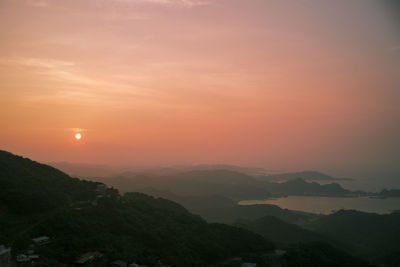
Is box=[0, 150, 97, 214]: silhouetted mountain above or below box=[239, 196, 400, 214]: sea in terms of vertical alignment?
above

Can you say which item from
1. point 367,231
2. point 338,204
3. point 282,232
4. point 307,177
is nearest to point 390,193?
point 338,204

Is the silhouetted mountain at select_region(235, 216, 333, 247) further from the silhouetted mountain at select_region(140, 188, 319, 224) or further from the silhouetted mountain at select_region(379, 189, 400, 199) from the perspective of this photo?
the silhouetted mountain at select_region(379, 189, 400, 199)

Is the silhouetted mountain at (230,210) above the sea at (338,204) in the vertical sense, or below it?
above

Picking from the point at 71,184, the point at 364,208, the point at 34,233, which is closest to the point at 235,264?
the point at 34,233

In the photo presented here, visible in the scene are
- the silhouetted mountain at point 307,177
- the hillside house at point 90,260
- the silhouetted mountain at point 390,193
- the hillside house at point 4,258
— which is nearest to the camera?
the hillside house at point 4,258

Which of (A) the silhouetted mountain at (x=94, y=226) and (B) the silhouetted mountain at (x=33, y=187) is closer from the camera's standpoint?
(A) the silhouetted mountain at (x=94, y=226)

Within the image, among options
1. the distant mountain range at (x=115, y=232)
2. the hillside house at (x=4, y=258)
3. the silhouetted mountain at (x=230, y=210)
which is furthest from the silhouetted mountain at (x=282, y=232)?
the hillside house at (x=4, y=258)

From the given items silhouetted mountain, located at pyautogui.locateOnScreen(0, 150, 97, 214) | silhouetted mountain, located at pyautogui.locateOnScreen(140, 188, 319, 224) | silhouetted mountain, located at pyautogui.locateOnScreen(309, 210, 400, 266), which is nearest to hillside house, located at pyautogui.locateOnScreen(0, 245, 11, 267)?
Result: silhouetted mountain, located at pyautogui.locateOnScreen(0, 150, 97, 214)

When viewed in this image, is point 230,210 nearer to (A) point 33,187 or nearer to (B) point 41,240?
(A) point 33,187

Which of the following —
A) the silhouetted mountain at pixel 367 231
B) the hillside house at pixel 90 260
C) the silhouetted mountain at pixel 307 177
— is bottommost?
the silhouetted mountain at pixel 367 231

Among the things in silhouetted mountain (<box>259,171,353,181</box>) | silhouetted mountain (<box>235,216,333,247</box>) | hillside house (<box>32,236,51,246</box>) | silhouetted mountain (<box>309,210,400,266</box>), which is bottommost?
silhouetted mountain (<box>309,210,400,266</box>)

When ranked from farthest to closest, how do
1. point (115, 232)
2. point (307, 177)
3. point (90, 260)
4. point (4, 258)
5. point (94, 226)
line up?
point (307, 177)
point (115, 232)
point (94, 226)
point (90, 260)
point (4, 258)

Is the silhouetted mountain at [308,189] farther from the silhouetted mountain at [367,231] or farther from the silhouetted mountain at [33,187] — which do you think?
the silhouetted mountain at [33,187]
